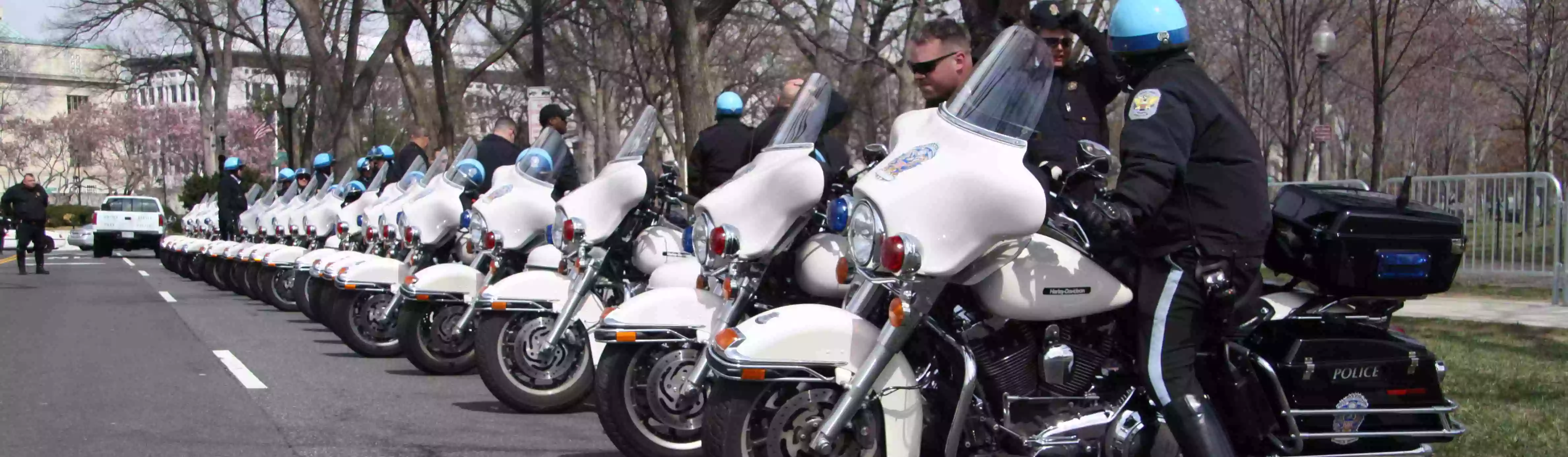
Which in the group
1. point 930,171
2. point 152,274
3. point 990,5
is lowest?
point 152,274

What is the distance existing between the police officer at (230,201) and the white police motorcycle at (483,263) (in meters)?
11.8

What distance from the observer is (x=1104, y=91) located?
5898 millimetres

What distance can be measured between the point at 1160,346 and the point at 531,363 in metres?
3.88

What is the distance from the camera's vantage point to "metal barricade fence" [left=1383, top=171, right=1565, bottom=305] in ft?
43.8

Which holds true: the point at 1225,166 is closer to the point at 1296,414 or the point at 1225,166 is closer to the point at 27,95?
the point at 1296,414

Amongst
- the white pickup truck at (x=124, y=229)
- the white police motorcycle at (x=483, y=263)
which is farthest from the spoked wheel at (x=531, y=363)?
the white pickup truck at (x=124, y=229)

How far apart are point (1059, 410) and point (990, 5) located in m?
5.96

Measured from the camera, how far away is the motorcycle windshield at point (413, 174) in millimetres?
11680

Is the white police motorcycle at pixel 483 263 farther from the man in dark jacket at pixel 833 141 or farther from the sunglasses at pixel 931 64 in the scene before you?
the sunglasses at pixel 931 64

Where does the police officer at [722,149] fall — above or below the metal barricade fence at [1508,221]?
above

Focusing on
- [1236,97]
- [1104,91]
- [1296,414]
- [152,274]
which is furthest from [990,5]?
[1236,97]

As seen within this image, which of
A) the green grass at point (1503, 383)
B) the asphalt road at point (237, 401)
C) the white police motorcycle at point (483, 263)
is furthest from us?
the white police motorcycle at point (483, 263)

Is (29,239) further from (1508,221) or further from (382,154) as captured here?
(1508,221)

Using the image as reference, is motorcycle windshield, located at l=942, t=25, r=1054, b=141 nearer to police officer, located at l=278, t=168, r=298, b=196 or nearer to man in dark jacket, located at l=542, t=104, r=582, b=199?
man in dark jacket, located at l=542, t=104, r=582, b=199
